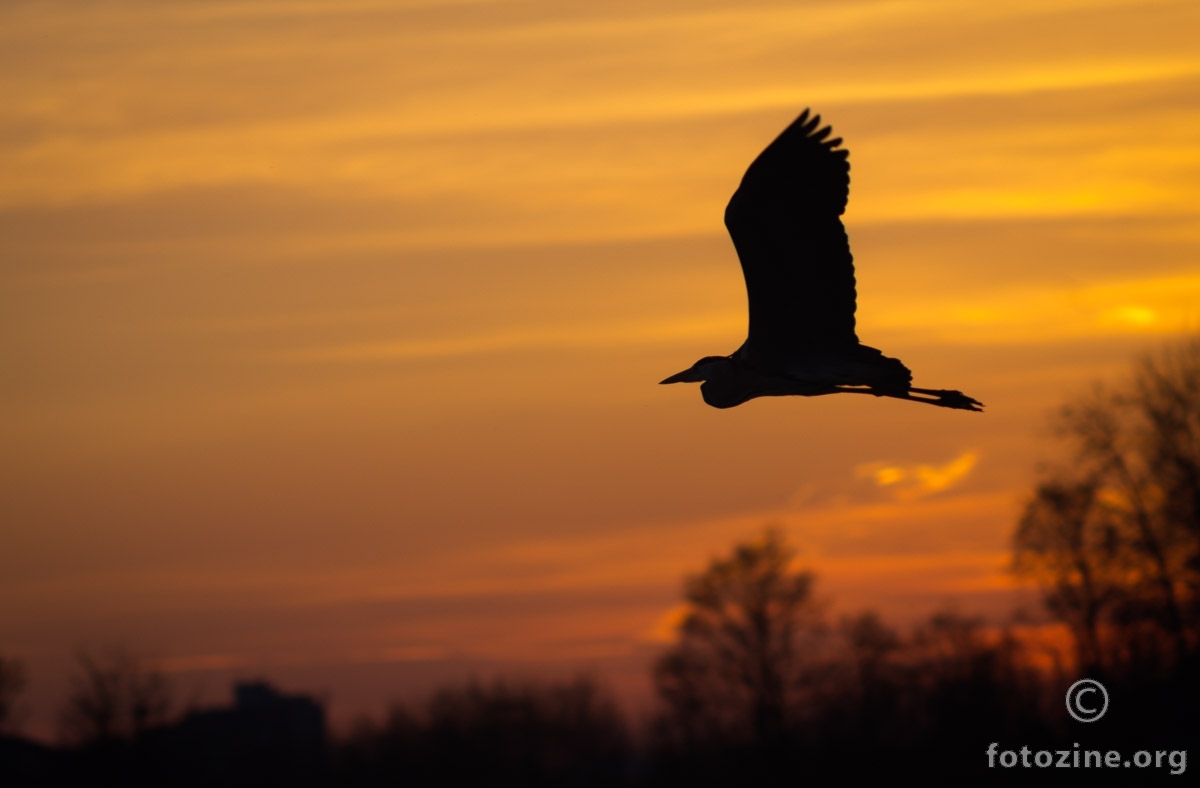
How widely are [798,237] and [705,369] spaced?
1.44 m

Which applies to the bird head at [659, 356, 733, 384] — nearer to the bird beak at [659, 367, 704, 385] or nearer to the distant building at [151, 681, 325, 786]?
the bird beak at [659, 367, 704, 385]

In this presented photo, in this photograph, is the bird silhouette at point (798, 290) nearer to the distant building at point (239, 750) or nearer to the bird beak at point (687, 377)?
the bird beak at point (687, 377)

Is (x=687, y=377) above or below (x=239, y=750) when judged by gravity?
above

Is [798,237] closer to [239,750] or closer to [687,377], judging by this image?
[687,377]

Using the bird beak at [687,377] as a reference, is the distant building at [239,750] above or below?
below

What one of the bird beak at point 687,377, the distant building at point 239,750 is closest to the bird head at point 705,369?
the bird beak at point 687,377

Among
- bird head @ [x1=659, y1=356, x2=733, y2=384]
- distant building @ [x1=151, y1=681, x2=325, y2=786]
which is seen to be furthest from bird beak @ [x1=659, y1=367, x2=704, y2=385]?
distant building @ [x1=151, y1=681, x2=325, y2=786]

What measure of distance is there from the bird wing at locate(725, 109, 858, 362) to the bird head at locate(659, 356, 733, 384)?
46 centimetres

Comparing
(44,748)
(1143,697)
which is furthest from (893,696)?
(44,748)

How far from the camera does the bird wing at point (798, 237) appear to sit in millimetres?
13008

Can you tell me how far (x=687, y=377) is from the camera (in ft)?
46.3

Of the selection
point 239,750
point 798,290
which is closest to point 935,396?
point 798,290

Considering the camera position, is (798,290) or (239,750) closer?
(798,290)

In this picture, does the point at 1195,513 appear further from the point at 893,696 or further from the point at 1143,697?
the point at 893,696
